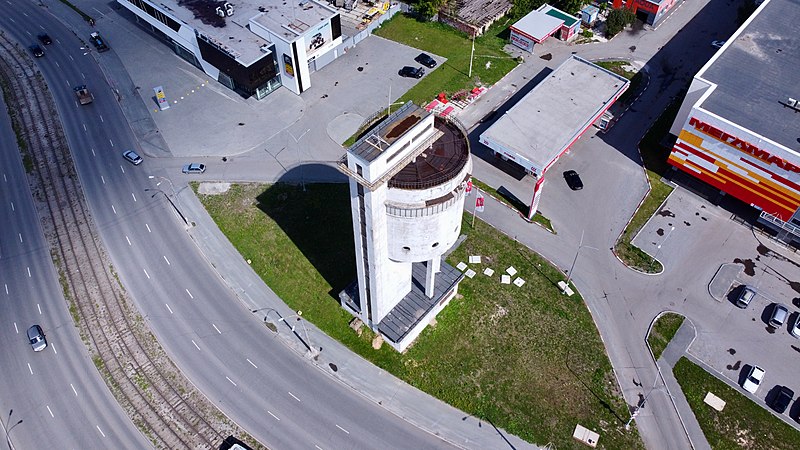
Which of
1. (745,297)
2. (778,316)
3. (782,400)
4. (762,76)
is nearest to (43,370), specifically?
(782,400)

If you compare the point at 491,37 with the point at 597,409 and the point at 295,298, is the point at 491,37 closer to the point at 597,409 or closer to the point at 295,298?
the point at 295,298

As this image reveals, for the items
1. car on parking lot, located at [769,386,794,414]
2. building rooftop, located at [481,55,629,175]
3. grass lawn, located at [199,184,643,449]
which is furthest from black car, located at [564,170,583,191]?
car on parking lot, located at [769,386,794,414]

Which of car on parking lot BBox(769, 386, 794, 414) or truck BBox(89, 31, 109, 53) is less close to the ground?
truck BBox(89, 31, 109, 53)

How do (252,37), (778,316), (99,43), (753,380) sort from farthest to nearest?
(99,43), (252,37), (778,316), (753,380)

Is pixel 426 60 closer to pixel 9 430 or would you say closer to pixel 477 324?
pixel 477 324

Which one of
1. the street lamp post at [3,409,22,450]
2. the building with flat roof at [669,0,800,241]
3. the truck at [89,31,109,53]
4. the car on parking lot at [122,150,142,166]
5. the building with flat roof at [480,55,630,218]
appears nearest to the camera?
the street lamp post at [3,409,22,450]

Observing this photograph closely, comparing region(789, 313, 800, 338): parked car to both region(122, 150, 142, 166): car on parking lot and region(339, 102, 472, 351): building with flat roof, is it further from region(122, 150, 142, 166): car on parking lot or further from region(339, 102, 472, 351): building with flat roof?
region(122, 150, 142, 166): car on parking lot

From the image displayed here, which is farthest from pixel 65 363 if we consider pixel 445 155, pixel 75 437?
pixel 445 155
